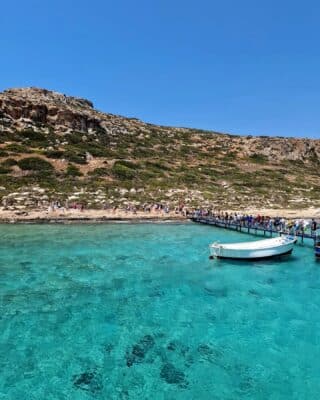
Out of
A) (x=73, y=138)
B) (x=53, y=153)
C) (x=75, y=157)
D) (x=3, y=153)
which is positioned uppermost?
(x=73, y=138)

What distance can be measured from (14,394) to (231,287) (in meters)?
13.1

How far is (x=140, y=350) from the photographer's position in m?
13.7

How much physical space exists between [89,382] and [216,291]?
10388mm

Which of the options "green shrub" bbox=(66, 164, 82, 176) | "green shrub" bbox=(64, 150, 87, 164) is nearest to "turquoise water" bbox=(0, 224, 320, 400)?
"green shrub" bbox=(66, 164, 82, 176)

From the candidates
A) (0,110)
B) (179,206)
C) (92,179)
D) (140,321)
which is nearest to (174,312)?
(140,321)

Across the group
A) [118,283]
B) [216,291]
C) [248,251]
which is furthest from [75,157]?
[216,291]

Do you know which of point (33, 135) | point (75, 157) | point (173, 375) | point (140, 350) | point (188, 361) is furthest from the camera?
point (33, 135)

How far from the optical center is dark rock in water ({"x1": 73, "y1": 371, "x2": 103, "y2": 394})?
11.2 meters

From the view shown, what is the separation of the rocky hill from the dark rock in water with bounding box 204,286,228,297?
3317 cm

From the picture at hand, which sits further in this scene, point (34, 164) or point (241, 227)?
point (34, 164)

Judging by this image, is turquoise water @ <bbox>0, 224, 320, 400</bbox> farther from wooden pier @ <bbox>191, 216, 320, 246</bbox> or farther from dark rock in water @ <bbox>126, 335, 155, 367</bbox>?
wooden pier @ <bbox>191, 216, 320, 246</bbox>

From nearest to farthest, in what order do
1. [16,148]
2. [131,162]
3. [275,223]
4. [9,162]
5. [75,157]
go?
[275,223] → [9,162] → [16,148] → [75,157] → [131,162]

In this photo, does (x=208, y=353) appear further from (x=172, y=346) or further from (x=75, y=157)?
(x=75, y=157)

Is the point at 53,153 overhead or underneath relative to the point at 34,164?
overhead
